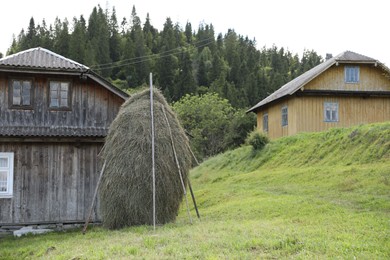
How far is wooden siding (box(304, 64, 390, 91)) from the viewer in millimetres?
31172

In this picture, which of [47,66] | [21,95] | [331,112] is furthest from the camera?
[331,112]

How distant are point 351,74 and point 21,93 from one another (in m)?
22.0

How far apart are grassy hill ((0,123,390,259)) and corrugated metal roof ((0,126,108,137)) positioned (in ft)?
10.5

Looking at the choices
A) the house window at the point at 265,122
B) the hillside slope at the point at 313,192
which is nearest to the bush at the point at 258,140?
the hillside slope at the point at 313,192

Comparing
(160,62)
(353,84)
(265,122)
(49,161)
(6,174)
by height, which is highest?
(160,62)

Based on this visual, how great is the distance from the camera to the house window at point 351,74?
31500 mm

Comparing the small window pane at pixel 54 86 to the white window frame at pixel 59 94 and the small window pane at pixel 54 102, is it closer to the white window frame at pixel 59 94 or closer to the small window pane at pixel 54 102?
the white window frame at pixel 59 94

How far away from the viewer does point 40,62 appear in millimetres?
17016

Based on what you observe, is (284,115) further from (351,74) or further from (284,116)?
(351,74)

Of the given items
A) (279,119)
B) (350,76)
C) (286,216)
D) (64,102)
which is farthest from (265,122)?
(286,216)

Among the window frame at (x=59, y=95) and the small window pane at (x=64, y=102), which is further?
the small window pane at (x=64, y=102)

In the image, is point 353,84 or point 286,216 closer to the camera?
point 286,216

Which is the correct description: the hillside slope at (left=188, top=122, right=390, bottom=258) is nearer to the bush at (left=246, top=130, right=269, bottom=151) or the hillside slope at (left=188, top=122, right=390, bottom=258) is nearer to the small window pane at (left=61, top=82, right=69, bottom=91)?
the bush at (left=246, top=130, right=269, bottom=151)

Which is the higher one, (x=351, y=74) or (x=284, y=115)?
(x=351, y=74)
